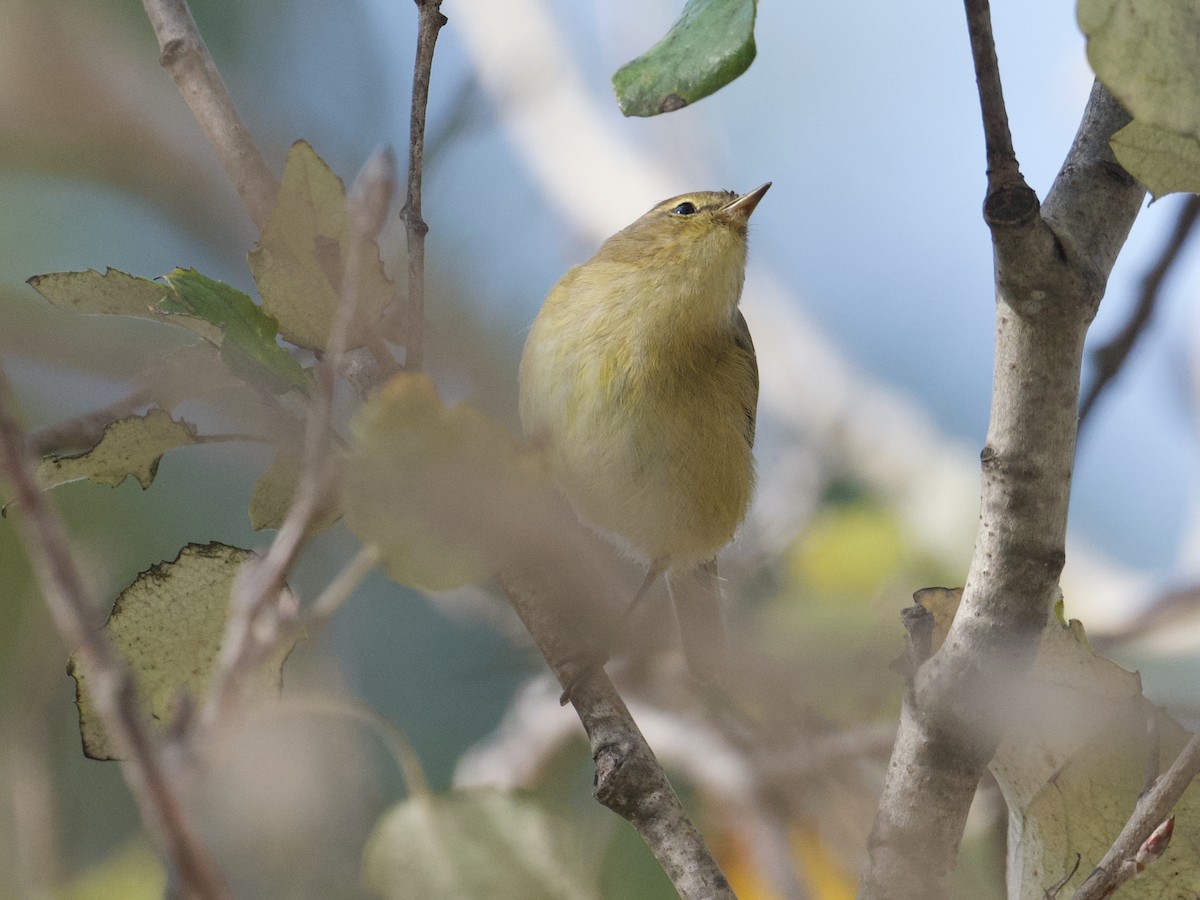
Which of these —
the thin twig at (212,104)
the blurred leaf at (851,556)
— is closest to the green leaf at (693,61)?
the thin twig at (212,104)

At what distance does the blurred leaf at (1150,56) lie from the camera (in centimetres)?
41

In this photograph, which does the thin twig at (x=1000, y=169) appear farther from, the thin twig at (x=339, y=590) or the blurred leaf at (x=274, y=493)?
the blurred leaf at (x=274, y=493)

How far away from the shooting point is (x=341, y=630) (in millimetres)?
2287

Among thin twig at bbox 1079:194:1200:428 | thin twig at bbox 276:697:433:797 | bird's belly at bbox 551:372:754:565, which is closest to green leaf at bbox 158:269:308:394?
thin twig at bbox 276:697:433:797

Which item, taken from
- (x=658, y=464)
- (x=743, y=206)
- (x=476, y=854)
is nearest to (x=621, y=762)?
(x=476, y=854)

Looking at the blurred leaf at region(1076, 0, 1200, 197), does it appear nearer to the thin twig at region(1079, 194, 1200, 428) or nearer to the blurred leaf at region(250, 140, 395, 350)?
the blurred leaf at region(250, 140, 395, 350)

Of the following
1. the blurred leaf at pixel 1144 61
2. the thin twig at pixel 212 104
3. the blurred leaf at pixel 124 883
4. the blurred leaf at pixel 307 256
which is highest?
the thin twig at pixel 212 104

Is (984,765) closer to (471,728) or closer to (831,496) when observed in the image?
(831,496)

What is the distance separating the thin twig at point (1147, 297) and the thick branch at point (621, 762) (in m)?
0.71

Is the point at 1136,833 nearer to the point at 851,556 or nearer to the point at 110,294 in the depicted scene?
the point at 110,294

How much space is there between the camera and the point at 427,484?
0.50 m

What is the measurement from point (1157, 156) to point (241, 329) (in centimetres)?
45

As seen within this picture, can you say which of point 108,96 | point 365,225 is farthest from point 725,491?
point 108,96

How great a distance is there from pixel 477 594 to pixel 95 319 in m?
0.63
